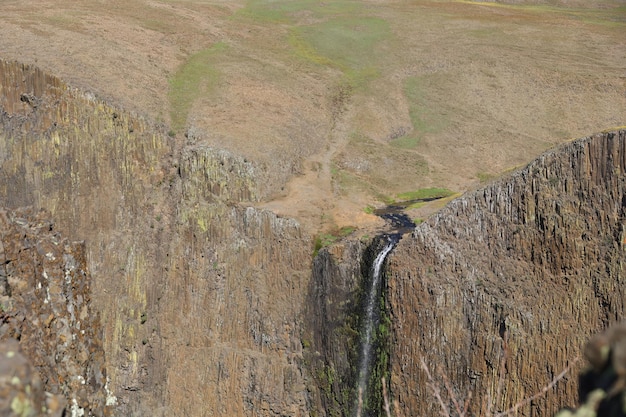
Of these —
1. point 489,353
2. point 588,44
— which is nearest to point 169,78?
point 489,353

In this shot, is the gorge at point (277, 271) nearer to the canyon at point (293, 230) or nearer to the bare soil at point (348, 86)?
the canyon at point (293, 230)

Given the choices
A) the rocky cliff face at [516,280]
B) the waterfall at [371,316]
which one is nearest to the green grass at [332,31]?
the waterfall at [371,316]

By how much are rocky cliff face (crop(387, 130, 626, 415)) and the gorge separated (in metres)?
0.05

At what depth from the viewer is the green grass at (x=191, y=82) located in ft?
111

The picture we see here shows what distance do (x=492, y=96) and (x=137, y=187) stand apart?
23.8 metres

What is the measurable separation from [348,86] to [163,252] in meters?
18.4

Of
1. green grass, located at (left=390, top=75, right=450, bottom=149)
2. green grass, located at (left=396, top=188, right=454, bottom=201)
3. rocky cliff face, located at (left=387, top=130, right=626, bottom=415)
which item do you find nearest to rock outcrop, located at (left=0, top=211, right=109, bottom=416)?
rocky cliff face, located at (left=387, top=130, right=626, bottom=415)

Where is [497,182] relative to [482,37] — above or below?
below

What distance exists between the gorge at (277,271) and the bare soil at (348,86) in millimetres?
2403

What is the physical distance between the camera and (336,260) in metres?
26.7

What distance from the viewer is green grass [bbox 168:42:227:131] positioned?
34.0 metres

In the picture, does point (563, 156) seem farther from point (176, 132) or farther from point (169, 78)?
point (169, 78)

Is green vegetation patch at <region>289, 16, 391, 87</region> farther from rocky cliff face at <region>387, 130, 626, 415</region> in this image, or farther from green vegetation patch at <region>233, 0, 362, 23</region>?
rocky cliff face at <region>387, 130, 626, 415</region>

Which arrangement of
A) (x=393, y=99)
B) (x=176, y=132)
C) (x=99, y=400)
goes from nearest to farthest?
(x=99, y=400) < (x=176, y=132) < (x=393, y=99)
